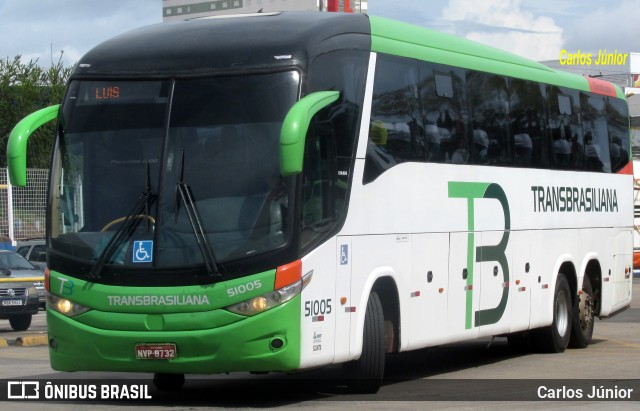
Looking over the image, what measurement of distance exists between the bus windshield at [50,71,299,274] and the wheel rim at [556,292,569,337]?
25.0 ft

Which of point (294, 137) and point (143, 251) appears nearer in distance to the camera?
point (294, 137)

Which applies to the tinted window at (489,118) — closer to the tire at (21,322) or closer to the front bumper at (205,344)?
the front bumper at (205,344)

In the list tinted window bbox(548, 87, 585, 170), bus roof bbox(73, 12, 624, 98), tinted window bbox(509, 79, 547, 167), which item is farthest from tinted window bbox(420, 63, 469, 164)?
tinted window bbox(548, 87, 585, 170)

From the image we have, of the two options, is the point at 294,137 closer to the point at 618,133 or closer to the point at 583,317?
the point at 583,317

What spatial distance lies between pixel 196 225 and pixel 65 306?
5.08ft

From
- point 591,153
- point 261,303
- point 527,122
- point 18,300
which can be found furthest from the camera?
point 18,300

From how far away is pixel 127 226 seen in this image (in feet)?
36.8

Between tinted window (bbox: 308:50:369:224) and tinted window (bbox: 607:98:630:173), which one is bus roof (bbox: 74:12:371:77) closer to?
tinted window (bbox: 308:50:369:224)

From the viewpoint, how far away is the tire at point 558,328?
17453 mm

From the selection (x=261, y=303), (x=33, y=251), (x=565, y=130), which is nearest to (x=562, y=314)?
(x=565, y=130)

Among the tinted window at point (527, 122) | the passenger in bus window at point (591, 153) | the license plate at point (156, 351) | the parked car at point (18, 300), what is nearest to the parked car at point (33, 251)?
the parked car at point (18, 300)

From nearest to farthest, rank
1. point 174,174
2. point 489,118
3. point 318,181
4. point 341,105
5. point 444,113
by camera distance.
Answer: point 174,174 → point 318,181 → point 341,105 → point 444,113 → point 489,118

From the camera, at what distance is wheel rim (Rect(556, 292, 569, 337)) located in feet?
57.8

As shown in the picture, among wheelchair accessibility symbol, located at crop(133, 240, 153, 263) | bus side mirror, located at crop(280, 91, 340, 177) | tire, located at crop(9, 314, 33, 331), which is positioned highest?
bus side mirror, located at crop(280, 91, 340, 177)
